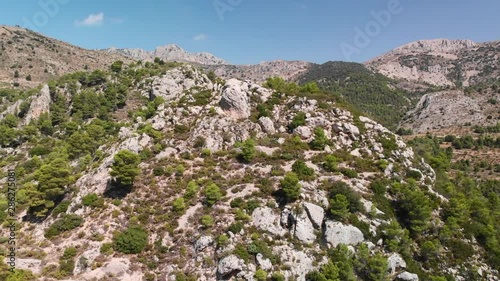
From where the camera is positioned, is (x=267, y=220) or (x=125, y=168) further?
(x=125, y=168)

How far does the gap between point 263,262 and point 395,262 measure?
55.0 feet

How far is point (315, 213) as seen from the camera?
39.5 m

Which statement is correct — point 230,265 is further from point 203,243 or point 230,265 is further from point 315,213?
point 315,213

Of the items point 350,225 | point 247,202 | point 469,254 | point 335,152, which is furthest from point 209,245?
point 469,254

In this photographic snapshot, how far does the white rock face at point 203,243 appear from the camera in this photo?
1432 inches

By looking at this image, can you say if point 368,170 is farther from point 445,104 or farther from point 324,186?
point 445,104

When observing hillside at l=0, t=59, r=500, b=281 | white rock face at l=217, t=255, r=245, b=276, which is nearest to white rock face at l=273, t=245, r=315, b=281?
hillside at l=0, t=59, r=500, b=281

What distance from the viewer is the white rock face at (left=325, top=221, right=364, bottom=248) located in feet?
124

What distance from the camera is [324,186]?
44.3 m

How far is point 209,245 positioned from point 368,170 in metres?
28.2

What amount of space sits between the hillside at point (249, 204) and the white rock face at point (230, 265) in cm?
15

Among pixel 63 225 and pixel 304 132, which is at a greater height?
pixel 304 132

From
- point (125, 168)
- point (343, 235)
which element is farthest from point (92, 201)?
point (343, 235)

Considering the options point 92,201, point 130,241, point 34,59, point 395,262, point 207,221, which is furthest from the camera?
point 34,59
